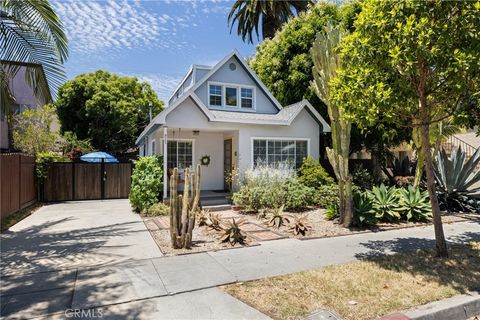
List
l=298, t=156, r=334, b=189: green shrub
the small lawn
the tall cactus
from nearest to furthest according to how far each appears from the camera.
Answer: the small lawn < the tall cactus < l=298, t=156, r=334, b=189: green shrub

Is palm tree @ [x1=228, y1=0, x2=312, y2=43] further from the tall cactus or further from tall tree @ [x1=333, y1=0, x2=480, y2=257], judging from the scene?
the tall cactus

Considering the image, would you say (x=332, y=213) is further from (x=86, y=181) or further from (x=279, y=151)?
(x=86, y=181)

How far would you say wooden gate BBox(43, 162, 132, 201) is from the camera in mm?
14531

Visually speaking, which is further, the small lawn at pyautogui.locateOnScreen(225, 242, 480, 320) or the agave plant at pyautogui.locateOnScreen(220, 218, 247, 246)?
the agave plant at pyautogui.locateOnScreen(220, 218, 247, 246)

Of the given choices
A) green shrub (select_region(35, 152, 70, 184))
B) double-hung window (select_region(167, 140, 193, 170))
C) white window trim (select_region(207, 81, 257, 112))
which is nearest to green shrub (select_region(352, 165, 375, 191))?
white window trim (select_region(207, 81, 257, 112))

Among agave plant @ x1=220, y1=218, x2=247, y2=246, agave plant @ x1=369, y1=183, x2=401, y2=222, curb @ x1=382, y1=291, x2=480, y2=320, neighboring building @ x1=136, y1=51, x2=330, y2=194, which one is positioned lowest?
curb @ x1=382, y1=291, x2=480, y2=320

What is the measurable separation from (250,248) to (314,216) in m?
4.20

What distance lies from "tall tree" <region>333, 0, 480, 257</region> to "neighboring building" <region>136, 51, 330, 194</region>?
692cm

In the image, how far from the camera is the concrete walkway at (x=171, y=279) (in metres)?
4.10

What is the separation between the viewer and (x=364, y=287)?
188 inches

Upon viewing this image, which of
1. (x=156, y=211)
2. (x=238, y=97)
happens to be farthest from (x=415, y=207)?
(x=238, y=97)

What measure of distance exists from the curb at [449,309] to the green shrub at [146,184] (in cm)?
931

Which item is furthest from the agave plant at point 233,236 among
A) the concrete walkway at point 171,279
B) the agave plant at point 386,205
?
the agave plant at point 386,205

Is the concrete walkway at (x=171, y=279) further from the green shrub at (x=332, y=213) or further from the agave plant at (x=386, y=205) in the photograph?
the green shrub at (x=332, y=213)
